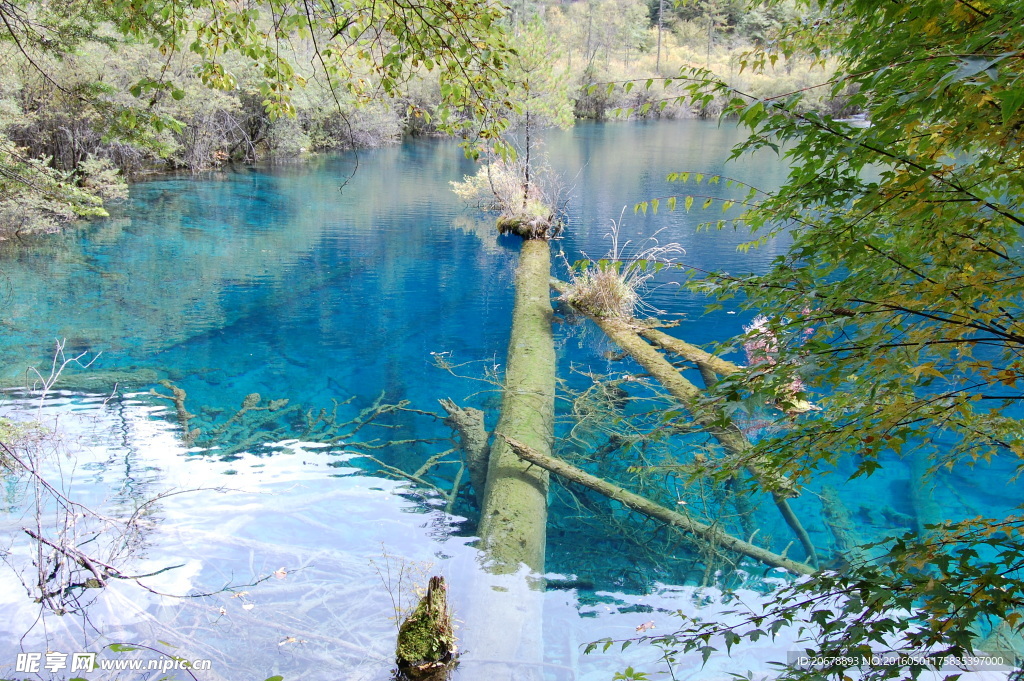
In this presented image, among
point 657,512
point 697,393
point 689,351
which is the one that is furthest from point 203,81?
point 689,351

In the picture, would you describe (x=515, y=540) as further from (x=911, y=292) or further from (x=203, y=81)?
(x=203, y=81)

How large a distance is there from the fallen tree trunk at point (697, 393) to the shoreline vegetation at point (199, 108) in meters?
1.56

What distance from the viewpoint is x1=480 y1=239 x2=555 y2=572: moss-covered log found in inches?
179

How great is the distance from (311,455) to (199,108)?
19.1m

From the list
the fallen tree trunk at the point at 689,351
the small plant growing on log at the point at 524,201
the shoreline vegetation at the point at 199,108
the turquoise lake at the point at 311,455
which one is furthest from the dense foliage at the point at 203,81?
the fallen tree trunk at the point at 689,351

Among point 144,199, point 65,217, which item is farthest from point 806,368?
point 144,199

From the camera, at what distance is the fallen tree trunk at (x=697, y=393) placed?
9.36ft

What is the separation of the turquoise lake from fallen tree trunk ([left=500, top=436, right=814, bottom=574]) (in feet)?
0.49

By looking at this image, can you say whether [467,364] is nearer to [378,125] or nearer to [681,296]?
[681,296]

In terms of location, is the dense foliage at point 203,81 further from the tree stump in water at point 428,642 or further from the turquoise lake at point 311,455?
the tree stump in water at point 428,642

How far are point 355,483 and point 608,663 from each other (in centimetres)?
270

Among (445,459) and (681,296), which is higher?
(681,296)

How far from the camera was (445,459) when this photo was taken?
19.7ft

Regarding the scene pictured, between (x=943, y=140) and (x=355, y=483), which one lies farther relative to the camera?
(x=355, y=483)
